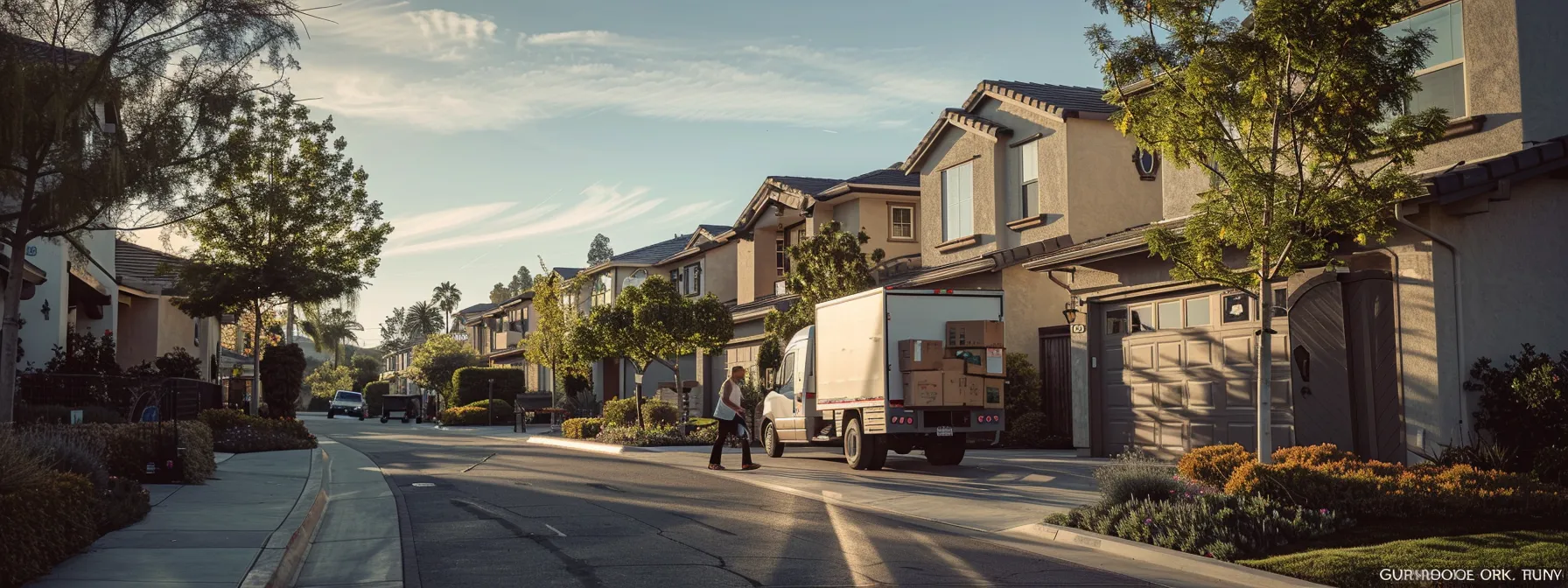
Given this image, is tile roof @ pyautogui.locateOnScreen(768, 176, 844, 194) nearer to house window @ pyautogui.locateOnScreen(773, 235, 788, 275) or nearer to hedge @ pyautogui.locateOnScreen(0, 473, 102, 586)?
house window @ pyautogui.locateOnScreen(773, 235, 788, 275)

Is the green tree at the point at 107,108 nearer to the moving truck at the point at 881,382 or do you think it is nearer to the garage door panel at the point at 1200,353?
the moving truck at the point at 881,382

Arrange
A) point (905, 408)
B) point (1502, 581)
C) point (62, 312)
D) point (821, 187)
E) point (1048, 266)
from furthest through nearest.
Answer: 1. point (821, 187)
2. point (62, 312)
3. point (1048, 266)
4. point (905, 408)
5. point (1502, 581)

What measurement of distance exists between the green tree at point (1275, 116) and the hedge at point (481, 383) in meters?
49.4

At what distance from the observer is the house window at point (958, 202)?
93.2ft

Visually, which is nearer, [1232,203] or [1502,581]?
[1502,581]

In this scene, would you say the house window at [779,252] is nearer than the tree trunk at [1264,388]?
No

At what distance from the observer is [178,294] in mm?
34719

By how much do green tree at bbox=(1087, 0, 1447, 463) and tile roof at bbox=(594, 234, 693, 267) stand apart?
42.6m

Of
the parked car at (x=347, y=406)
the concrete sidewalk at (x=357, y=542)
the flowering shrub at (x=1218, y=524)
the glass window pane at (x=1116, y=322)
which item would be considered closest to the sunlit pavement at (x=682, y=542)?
the concrete sidewalk at (x=357, y=542)

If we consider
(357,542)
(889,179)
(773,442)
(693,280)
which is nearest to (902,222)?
(889,179)

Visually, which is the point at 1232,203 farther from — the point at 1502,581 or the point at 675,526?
the point at 675,526

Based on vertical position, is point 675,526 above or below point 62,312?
below

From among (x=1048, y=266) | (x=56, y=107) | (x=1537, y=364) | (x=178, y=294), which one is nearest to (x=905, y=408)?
(x=1048, y=266)

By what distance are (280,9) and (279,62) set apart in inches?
24.8
